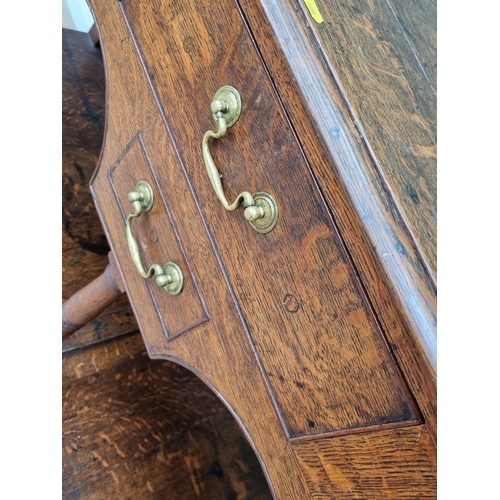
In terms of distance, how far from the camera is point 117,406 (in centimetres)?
109

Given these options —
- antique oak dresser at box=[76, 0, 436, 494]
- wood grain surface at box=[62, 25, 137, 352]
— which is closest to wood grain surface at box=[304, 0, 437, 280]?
antique oak dresser at box=[76, 0, 436, 494]

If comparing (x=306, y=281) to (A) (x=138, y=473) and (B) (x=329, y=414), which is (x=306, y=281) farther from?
(A) (x=138, y=473)

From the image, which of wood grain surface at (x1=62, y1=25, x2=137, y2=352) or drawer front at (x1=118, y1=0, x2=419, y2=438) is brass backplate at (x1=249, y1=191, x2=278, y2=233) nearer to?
drawer front at (x1=118, y1=0, x2=419, y2=438)

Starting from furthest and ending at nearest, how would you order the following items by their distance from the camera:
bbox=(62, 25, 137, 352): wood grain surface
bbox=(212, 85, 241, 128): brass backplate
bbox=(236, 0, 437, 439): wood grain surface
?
bbox=(62, 25, 137, 352): wood grain surface, bbox=(212, 85, 241, 128): brass backplate, bbox=(236, 0, 437, 439): wood grain surface

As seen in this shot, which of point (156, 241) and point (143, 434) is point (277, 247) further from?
point (143, 434)

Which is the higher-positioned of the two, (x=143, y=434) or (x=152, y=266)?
(x=152, y=266)

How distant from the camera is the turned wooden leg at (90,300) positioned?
938 millimetres

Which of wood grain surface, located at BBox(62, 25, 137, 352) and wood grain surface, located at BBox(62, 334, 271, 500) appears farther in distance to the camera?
wood grain surface, located at BBox(62, 25, 137, 352)

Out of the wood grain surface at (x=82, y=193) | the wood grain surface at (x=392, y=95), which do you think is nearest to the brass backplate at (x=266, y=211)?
the wood grain surface at (x=392, y=95)

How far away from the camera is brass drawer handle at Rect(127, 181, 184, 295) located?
67cm

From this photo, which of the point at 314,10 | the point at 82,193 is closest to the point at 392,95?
the point at 314,10

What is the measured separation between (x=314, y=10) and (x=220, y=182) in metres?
0.20

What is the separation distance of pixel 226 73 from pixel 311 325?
0.28m

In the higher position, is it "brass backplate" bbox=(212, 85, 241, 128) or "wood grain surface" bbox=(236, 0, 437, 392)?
"brass backplate" bbox=(212, 85, 241, 128)
